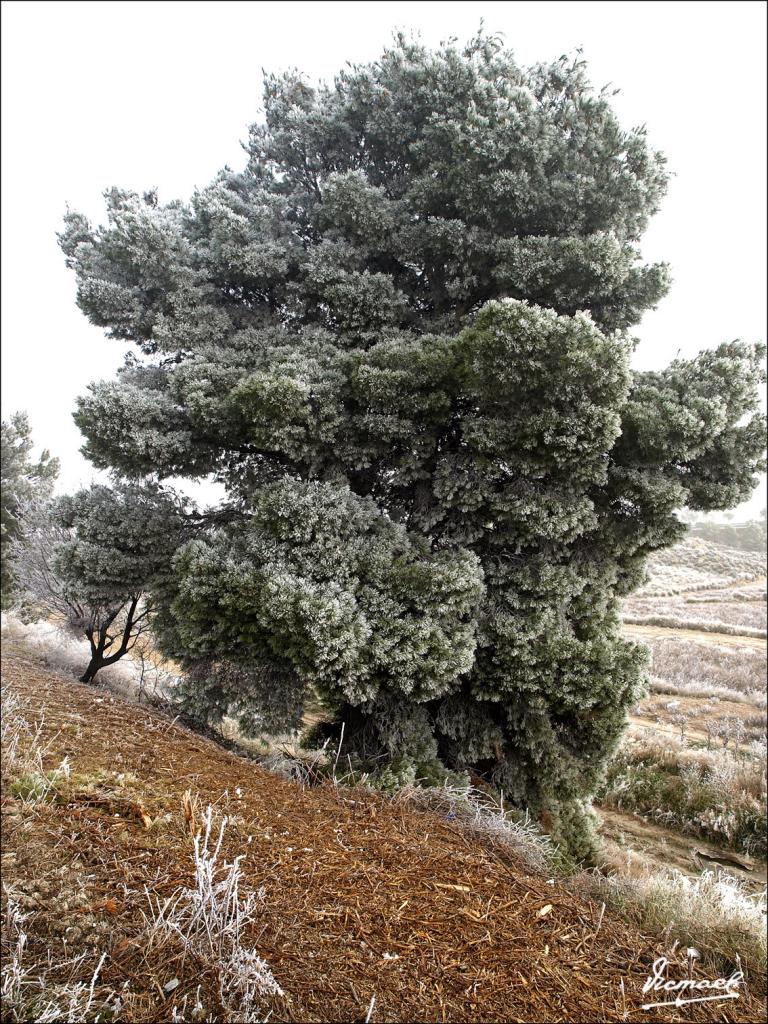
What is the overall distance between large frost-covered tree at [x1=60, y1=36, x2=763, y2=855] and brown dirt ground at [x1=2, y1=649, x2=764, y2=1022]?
54.3 inches

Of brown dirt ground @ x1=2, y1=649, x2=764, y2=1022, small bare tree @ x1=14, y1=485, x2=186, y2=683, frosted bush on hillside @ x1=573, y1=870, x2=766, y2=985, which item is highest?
small bare tree @ x1=14, y1=485, x2=186, y2=683

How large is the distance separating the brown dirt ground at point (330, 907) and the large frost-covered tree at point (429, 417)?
1378mm

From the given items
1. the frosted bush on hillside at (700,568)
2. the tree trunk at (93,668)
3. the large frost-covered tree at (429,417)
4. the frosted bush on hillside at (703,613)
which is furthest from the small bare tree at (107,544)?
the frosted bush on hillside at (700,568)

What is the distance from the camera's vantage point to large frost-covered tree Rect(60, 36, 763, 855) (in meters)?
4.75

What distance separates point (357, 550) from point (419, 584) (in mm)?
657

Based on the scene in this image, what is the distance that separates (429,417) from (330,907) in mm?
4088

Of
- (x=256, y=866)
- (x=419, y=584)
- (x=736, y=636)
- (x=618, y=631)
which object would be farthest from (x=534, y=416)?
(x=736, y=636)

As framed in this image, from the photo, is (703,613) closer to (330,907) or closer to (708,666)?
(708,666)

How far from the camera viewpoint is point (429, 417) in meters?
5.42

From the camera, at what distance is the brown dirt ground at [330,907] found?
208 cm

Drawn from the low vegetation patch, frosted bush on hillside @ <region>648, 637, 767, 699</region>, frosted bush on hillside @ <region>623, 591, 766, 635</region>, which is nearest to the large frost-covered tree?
the low vegetation patch

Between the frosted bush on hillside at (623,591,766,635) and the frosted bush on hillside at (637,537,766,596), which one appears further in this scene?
the frosted bush on hillside at (637,537,766,596)

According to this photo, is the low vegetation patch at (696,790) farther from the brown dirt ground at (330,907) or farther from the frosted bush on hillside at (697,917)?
the brown dirt ground at (330,907)

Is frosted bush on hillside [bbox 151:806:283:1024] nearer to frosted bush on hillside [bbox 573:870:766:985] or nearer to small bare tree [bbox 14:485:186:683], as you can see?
Answer: frosted bush on hillside [bbox 573:870:766:985]
